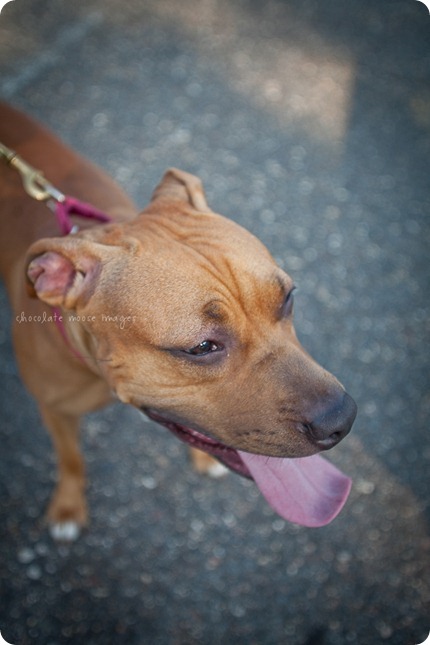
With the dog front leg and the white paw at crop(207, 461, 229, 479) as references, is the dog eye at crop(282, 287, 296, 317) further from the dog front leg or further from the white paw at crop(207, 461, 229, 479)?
the dog front leg

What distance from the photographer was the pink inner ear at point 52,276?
2.66 meters

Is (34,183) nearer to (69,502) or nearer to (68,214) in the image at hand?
(68,214)

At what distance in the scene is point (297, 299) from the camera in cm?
466

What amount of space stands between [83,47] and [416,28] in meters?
3.43

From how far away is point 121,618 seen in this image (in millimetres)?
3596

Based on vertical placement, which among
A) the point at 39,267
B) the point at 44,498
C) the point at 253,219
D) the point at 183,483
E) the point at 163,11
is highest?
the point at 39,267

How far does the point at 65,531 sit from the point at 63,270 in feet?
6.35

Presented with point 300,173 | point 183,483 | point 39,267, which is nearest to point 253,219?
point 300,173

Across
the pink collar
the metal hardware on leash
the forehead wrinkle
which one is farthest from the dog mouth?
the metal hardware on leash

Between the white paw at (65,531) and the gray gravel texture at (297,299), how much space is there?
0.23 ft

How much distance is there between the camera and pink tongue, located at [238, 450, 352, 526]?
2830mm

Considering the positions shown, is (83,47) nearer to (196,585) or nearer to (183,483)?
(183,483)

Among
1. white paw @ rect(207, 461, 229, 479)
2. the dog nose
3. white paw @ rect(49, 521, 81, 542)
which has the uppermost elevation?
the dog nose

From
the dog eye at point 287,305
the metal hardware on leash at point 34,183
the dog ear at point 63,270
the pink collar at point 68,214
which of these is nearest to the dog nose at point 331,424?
the dog eye at point 287,305
